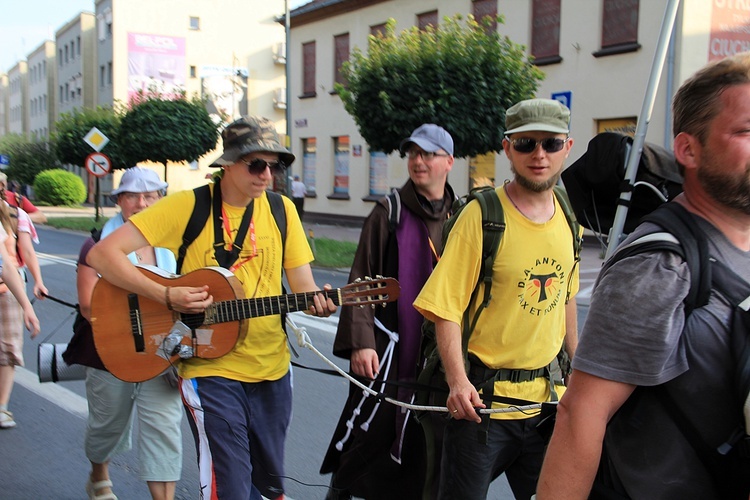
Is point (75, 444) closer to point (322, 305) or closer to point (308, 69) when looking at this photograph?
point (322, 305)

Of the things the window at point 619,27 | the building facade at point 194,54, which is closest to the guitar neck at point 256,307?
the window at point 619,27

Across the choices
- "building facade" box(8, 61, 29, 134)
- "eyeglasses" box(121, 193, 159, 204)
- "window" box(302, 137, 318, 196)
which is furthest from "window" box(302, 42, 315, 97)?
"building facade" box(8, 61, 29, 134)

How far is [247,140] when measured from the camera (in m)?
2.96

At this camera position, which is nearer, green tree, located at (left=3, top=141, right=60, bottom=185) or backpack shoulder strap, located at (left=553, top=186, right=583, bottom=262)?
backpack shoulder strap, located at (left=553, top=186, right=583, bottom=262)

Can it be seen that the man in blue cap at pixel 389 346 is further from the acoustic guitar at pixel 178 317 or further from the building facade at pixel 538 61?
the building facade at pixel 538 61

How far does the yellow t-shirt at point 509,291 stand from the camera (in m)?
2.47

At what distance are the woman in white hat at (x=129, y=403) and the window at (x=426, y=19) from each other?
19288 millimetres

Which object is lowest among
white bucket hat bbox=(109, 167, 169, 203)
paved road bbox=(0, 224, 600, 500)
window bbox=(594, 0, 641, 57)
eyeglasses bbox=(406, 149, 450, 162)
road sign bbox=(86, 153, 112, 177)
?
paved road bbox=(0, 224, 600, 500)

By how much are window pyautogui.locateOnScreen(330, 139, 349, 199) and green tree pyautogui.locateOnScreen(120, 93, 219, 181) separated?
4.80 meters

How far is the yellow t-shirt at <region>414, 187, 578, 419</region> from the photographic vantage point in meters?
2.47

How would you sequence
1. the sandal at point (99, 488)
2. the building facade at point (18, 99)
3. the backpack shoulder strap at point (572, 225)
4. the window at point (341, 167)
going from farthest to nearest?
the building facade at point (18, 99) → the window at point (341, 167) → the sandal at point (99, 488) → the backpack shoulder strap at point (572, 225)

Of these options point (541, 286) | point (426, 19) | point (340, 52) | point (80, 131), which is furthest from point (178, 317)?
point (80, 131)

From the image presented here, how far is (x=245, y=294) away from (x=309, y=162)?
2547 cm

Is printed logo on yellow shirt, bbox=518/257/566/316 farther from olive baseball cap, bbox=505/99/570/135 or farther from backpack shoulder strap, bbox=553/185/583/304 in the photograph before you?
olive baseball cap, bbox=505/99/570/135
